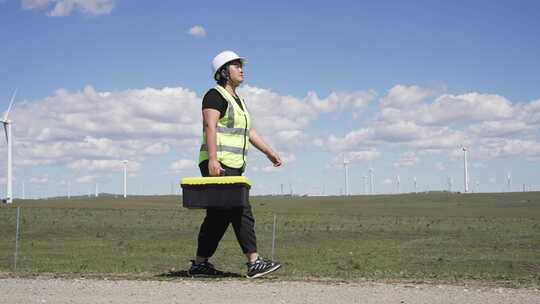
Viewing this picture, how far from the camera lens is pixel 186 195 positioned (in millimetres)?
7777

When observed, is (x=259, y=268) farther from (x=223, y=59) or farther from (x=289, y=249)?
(x=289, y=249)

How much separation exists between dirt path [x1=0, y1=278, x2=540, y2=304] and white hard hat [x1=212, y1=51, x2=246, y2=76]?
90.9 inches

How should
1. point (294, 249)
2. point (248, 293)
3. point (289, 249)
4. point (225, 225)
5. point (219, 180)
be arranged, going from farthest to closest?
point (294, 249)
point (289, 249)
point (225, 225)
point (219, 180)
point (248, 293)

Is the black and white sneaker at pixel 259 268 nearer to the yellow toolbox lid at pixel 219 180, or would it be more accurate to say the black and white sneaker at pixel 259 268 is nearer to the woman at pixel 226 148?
A: the woman at pixel 226 148

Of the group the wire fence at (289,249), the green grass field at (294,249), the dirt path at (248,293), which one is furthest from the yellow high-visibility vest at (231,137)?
the wire fence at (289,249)

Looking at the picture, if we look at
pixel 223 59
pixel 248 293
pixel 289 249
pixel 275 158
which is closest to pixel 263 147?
pixel 275 158

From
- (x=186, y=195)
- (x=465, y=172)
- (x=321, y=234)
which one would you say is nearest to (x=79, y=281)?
(x=186, y=195)

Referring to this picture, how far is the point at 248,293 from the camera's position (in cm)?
680

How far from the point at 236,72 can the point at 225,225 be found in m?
1.69

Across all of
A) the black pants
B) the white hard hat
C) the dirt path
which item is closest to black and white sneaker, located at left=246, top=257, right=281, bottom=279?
the black pants

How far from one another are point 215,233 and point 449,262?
11.2m

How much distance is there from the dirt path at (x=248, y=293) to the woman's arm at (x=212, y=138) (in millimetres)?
1146

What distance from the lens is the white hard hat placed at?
26.5ft

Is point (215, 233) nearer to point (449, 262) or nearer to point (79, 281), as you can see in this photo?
point (79, 281)
